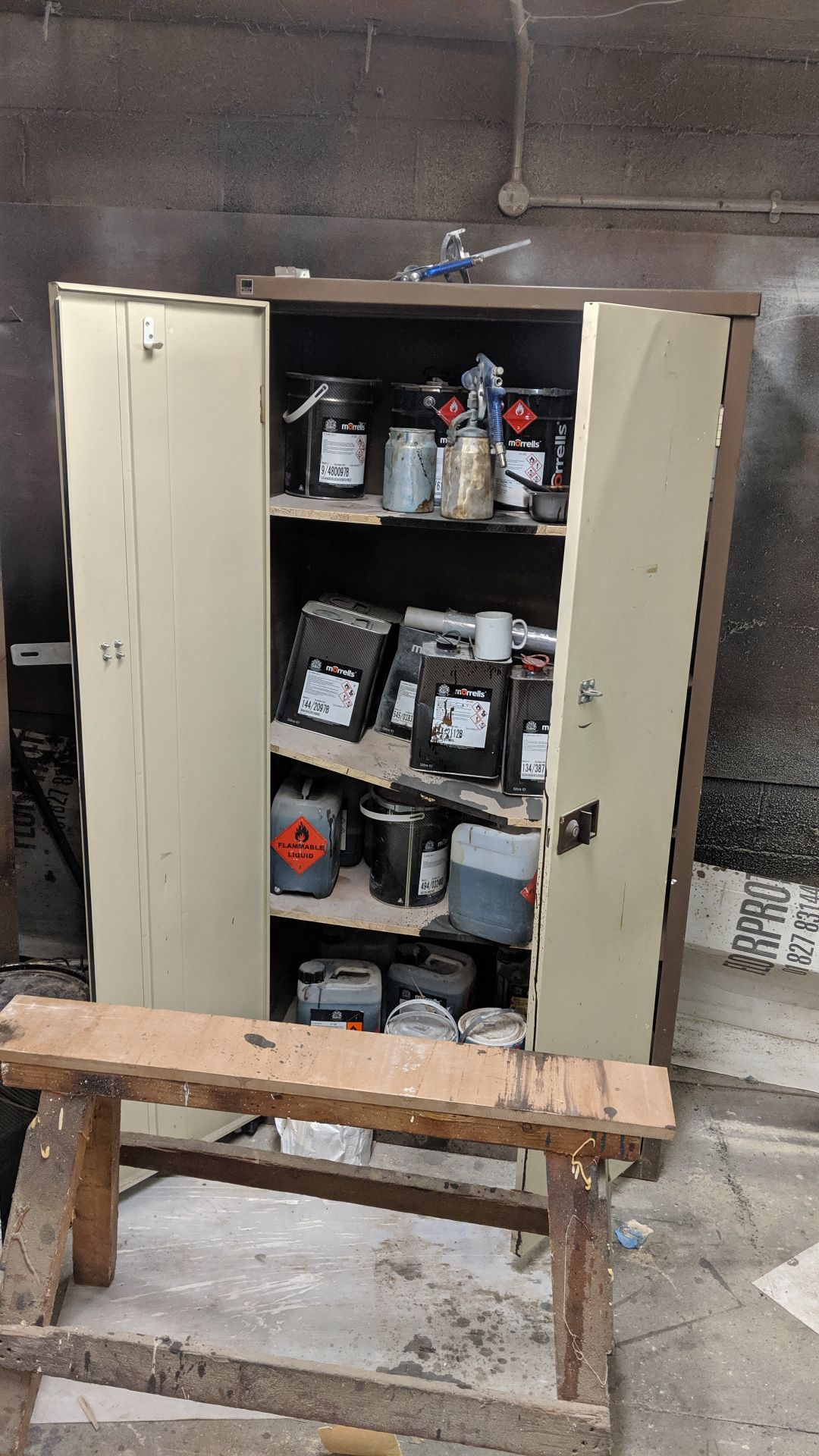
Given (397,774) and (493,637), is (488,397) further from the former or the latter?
(397,774)

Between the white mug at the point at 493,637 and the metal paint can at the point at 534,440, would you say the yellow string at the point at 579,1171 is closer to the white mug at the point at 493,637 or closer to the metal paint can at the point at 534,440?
the white mug at the point at 493,637

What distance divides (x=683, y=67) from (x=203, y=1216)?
2652 millimetres

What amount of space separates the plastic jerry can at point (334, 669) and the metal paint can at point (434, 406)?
0.34 metres

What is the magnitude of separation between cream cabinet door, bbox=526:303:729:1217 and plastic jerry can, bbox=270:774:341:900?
2.19 feet

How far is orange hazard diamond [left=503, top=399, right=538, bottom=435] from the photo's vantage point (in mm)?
2135

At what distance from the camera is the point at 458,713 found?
223 centimetres

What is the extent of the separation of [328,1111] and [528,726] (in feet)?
3.06

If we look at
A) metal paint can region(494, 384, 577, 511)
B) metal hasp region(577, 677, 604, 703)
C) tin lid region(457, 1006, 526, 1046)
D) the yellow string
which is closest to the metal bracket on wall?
metal paint can region(494, 384, 577, 511)

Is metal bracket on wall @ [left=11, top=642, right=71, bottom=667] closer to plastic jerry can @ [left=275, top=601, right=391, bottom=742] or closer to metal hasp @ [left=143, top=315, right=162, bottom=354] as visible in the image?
plastic jerry can @ [left=275, top=601, right=391, bottom=742]

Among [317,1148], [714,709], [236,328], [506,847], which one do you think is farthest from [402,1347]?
[236,328]

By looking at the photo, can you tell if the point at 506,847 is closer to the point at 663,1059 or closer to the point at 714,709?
the point at 663,1059

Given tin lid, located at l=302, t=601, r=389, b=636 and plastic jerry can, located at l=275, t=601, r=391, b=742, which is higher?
tin lid, located at l=302, t=601, r=389, b=636

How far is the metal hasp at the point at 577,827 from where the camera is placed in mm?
1871

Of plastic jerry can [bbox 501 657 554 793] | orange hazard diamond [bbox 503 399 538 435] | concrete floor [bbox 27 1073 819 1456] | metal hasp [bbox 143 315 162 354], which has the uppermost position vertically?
metal hasp [bbox 143 315 162 354]
